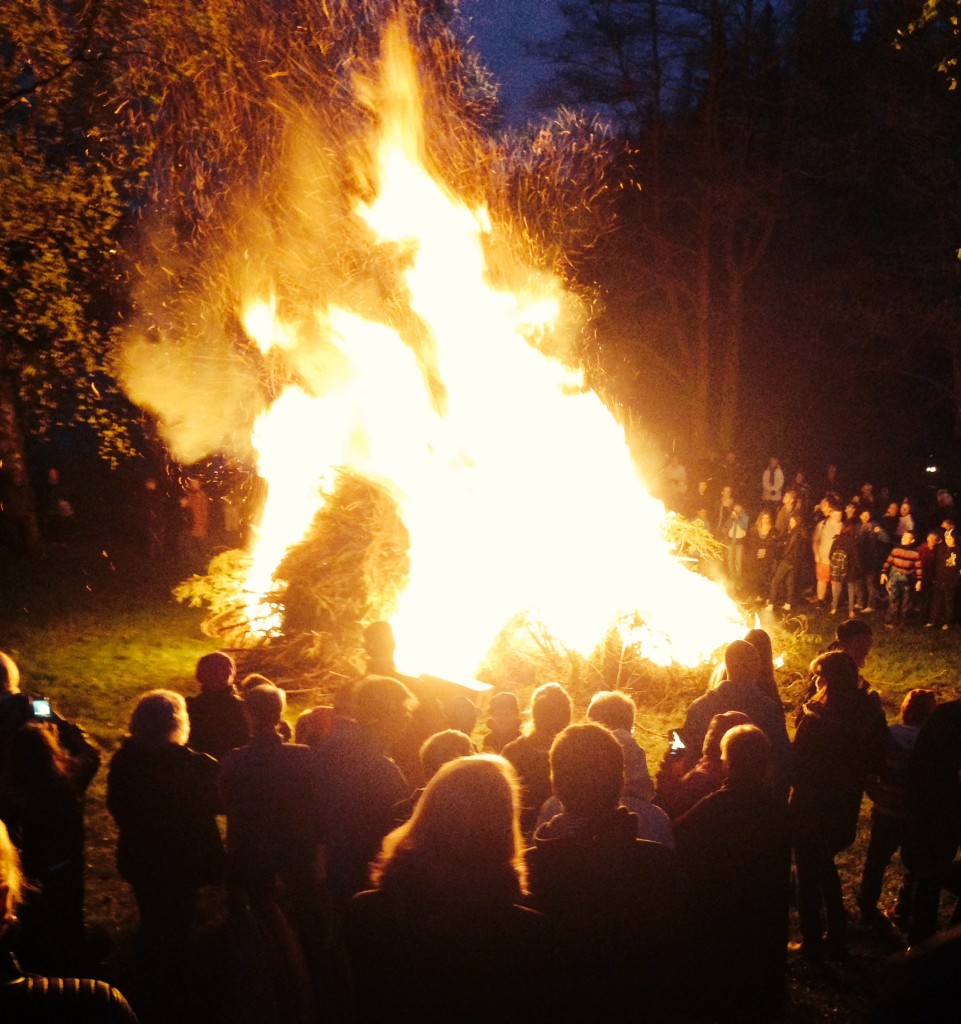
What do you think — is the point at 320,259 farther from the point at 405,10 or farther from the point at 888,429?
the point at 888,429

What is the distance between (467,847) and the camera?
114 inches

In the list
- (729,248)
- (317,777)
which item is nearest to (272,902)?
(317,777)

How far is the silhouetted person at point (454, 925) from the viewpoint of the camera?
9.15ft

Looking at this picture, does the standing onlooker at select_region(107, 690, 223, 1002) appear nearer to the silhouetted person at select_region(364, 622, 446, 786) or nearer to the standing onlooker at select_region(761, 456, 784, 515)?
the silhouetted person at select_region(364, 622, 446, 786)

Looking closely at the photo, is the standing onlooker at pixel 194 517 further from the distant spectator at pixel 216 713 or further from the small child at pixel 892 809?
the small child at pixel 892 809

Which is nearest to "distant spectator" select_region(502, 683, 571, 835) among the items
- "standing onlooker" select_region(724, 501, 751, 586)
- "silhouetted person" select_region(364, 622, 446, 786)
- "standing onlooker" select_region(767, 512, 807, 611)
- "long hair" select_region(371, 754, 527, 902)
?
"silhouetted person" select_region(364, 622, 446, 786)

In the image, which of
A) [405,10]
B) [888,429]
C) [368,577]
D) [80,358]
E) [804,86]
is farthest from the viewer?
[888,429]

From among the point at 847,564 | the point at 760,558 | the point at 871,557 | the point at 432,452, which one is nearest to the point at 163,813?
the point at 432,452

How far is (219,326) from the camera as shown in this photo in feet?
55.3

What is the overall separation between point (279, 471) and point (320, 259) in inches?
114

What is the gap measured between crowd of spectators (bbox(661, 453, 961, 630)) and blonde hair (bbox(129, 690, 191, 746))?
32.2ft

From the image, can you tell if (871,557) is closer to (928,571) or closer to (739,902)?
(928,571)

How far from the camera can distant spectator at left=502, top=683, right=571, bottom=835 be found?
5148 millimetres

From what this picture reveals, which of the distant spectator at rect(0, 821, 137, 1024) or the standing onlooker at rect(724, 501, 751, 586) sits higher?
the standing onlooker at rect(724, 501, 751, 586)
